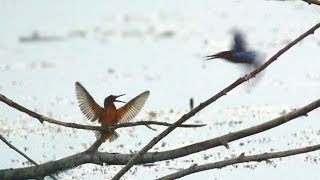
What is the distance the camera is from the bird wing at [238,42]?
1305 millimetres

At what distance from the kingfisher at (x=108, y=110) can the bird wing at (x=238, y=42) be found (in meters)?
0.62

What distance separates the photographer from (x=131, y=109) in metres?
2.01

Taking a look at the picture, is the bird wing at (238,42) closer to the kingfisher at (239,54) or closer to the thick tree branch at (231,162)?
the kingfisher at (239,54)

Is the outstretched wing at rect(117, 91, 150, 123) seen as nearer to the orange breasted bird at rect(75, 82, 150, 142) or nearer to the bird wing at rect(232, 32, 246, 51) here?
the orange breasted bird at rect(75, 82, 150, 142)

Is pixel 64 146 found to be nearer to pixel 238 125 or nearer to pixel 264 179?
pixel 264 179

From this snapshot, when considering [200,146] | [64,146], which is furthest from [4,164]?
[200,146]

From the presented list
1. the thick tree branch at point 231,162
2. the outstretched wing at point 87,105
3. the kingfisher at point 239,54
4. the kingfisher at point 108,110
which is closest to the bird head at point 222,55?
the kingfisher at point 239,54

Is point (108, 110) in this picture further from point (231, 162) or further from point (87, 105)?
point (231, 162)

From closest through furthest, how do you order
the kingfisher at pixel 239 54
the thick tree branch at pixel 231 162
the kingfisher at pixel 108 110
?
the kingfisher at pixel 239 54
the thick tree branch at pixel 231 162
the kingfisher at pixel 108 110

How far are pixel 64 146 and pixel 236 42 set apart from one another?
20.2ft

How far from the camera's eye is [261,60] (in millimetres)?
1326

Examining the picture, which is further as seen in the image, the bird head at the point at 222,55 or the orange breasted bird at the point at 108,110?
the orange breasted bird at the point at 108,110

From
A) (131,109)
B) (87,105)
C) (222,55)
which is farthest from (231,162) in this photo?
(87,105)

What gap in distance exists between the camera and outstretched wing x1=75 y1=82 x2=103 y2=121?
2.03 m
